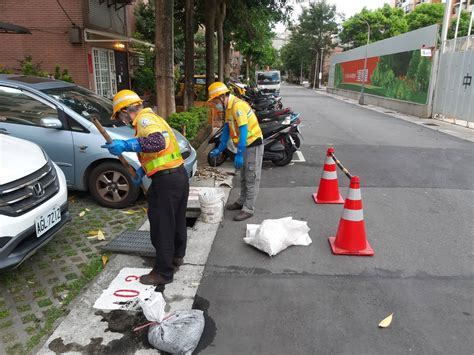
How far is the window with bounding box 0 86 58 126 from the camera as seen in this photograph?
5352mm

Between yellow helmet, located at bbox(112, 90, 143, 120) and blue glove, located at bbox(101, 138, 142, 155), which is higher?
yellow helmet, located at bbox(112, 90, 143, 120)

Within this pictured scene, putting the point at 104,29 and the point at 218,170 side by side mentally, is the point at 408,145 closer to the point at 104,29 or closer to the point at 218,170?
the point at 218,170

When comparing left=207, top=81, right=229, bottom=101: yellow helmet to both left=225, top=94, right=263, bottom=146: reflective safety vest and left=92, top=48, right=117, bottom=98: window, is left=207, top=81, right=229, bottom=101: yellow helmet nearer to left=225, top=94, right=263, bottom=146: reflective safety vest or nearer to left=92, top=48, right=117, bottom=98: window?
left=225, top=94, right=263, bottom=146: reflective safety vest

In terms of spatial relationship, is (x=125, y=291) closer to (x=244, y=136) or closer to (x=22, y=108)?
(x=244, y=136)

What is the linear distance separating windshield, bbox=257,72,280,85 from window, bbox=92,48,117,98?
16195mm

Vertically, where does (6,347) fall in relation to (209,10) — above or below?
below

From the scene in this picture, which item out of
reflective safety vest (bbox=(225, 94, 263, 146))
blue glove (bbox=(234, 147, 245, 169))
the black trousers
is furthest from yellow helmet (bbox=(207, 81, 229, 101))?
the black trousers

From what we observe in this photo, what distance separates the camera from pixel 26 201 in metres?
3.43

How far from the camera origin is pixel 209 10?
13250mm

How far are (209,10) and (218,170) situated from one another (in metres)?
7.65

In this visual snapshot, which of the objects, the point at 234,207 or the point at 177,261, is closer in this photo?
the point at 177,261

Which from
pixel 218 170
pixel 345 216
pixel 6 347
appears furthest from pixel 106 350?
pixel 218 170

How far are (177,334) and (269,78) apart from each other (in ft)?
98.8

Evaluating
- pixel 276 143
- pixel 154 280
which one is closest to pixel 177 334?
pixel 154 280
